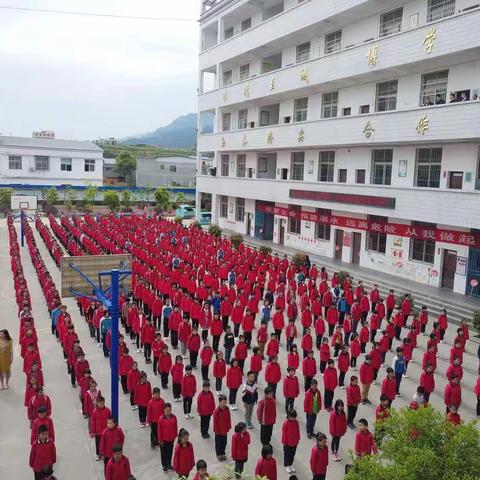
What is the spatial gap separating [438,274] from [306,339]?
905 cm

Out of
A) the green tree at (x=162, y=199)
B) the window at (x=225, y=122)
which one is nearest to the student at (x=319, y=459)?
the window at (x=225, y=122)

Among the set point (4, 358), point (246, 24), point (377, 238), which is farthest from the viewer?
point (246, 24)

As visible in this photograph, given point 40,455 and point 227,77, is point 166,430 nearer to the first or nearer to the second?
point 40,455

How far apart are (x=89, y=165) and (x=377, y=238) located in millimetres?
40195

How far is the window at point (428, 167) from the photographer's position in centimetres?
1741

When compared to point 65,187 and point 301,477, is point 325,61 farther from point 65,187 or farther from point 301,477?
point 65,187

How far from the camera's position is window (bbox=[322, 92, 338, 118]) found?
2258 centimetres

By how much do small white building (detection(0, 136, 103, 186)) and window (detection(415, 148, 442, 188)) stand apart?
41559mm

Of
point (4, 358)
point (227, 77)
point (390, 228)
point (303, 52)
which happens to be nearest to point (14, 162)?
point (227, 77)

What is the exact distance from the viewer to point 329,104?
75.3 feet

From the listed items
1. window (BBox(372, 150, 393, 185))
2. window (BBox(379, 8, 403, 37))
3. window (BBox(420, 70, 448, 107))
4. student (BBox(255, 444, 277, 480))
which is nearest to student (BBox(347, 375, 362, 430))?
student (BBox(255, 444, 277, 480))

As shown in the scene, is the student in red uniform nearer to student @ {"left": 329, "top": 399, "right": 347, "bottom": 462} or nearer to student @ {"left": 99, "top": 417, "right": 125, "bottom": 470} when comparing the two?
student @ {"left": 99, "top": 417, "right": 125, "bottom": 470}

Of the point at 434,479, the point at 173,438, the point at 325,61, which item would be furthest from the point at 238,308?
the point at 325,61

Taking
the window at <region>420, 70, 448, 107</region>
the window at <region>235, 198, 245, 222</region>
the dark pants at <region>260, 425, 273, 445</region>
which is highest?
the window at <region>420, 70, 448, 107</region>
